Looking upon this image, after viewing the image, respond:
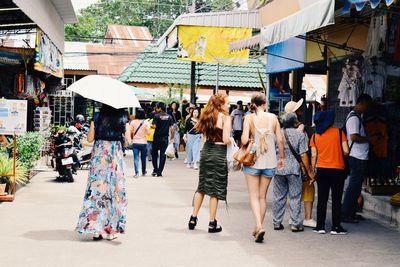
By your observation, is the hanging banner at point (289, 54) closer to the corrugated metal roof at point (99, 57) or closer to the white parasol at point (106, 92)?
Result: the white parasol at point (106, 92)

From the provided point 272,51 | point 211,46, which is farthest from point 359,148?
point 211,46

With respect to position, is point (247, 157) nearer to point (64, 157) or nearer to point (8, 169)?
point (8, 169)

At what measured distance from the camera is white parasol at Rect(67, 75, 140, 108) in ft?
28.5

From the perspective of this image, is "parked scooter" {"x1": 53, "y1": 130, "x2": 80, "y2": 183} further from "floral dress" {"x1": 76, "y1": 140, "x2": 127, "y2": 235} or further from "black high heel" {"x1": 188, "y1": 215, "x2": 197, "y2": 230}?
"floral dress" {"x1": 76, "y1": 140, "x2": 127, "y2": 235}

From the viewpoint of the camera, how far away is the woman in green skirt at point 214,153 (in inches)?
382

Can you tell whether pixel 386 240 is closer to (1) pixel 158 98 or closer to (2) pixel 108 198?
(2) pixel 108 198

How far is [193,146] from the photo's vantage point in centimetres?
2042

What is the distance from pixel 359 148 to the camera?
10641 mm

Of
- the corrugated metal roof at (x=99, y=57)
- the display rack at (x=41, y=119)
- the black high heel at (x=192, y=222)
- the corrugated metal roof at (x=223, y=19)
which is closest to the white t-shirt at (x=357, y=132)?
the black high heel at (x=192, y=222)

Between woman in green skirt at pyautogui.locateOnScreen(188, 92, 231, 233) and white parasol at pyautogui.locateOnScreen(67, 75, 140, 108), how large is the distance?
1.27m

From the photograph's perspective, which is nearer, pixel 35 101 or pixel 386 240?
pixel 386 240

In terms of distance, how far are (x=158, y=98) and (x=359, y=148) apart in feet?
84.6

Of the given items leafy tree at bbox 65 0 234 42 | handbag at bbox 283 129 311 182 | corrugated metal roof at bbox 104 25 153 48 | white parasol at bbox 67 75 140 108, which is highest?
leafy tree at bbox 65 0 234 42

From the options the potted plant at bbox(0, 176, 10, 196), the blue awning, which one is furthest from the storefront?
the blue awning
